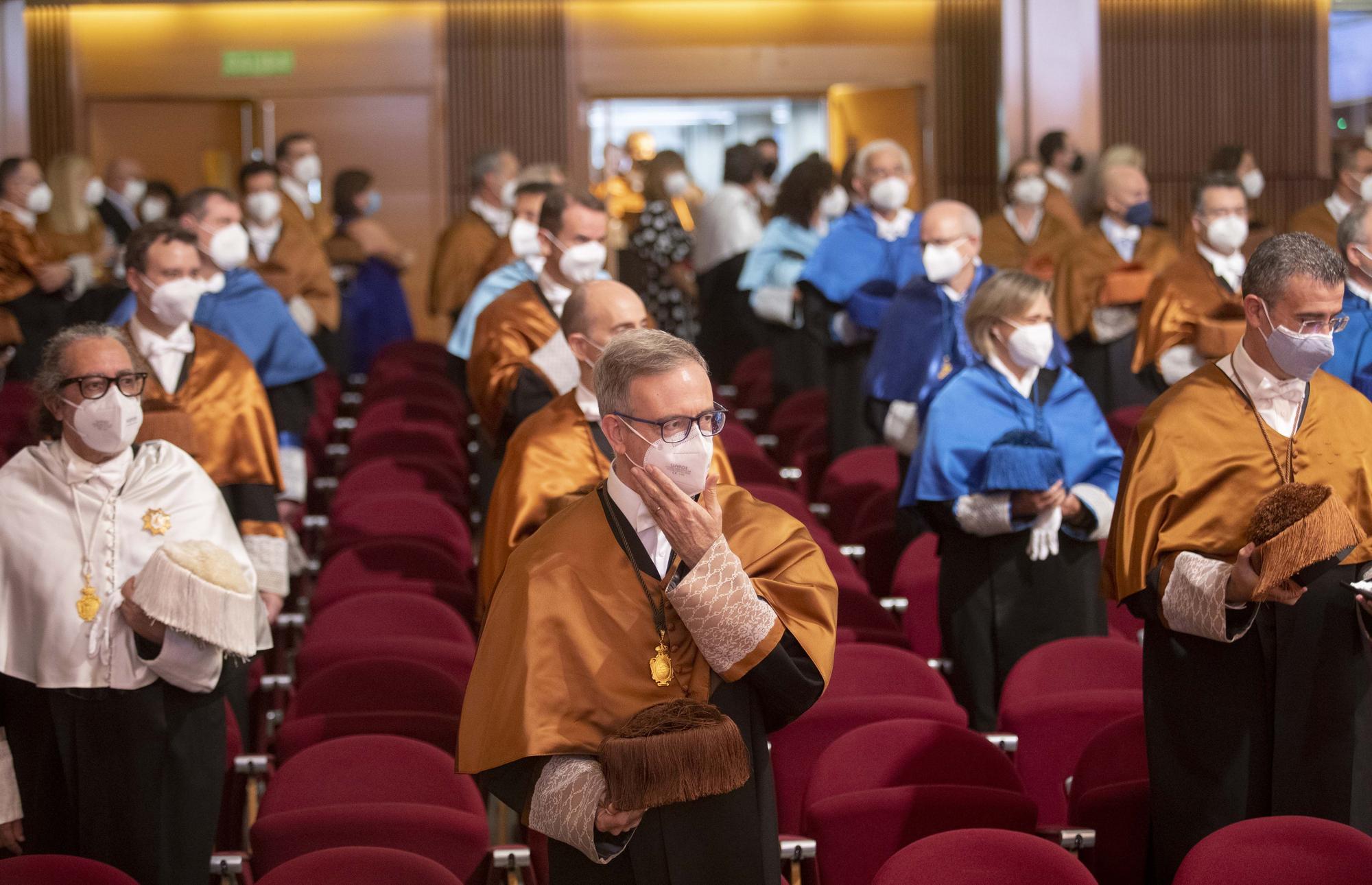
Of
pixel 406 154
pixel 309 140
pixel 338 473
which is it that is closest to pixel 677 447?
pixel 338 473

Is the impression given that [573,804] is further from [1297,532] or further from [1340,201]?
[1340,201]

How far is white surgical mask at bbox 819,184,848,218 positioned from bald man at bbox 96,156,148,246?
182 inches

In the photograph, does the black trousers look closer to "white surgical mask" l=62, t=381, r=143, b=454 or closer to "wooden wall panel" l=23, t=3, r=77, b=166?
"white surgical mask" l=62, t=381, r=143, b=454

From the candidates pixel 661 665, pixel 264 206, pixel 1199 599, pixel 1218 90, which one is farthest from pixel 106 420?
pixel 1218 90

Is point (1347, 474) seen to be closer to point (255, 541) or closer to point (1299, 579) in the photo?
point (1299, 579)

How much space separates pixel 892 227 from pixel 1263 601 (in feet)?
14.9

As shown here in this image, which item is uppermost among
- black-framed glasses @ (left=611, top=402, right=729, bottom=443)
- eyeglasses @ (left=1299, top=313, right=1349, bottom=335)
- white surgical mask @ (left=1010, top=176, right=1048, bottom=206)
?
white surgical mask @ (left=1010, top=176, right=1048, bottom=206)

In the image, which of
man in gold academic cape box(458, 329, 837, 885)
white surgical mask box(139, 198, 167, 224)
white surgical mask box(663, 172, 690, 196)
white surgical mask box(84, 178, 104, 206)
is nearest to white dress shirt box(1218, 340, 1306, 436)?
man in gold academic cape box(458, 329, 837, 885)

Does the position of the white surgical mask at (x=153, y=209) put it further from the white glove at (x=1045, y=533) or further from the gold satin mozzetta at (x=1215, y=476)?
the gold satin mozzetta at (x=1215, y=476)

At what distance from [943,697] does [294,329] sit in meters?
2.95

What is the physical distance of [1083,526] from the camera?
196 inches

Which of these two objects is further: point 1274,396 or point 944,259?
point 944,259

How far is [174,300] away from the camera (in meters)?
4.96

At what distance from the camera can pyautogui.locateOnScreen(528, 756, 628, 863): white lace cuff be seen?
2.71 meters
